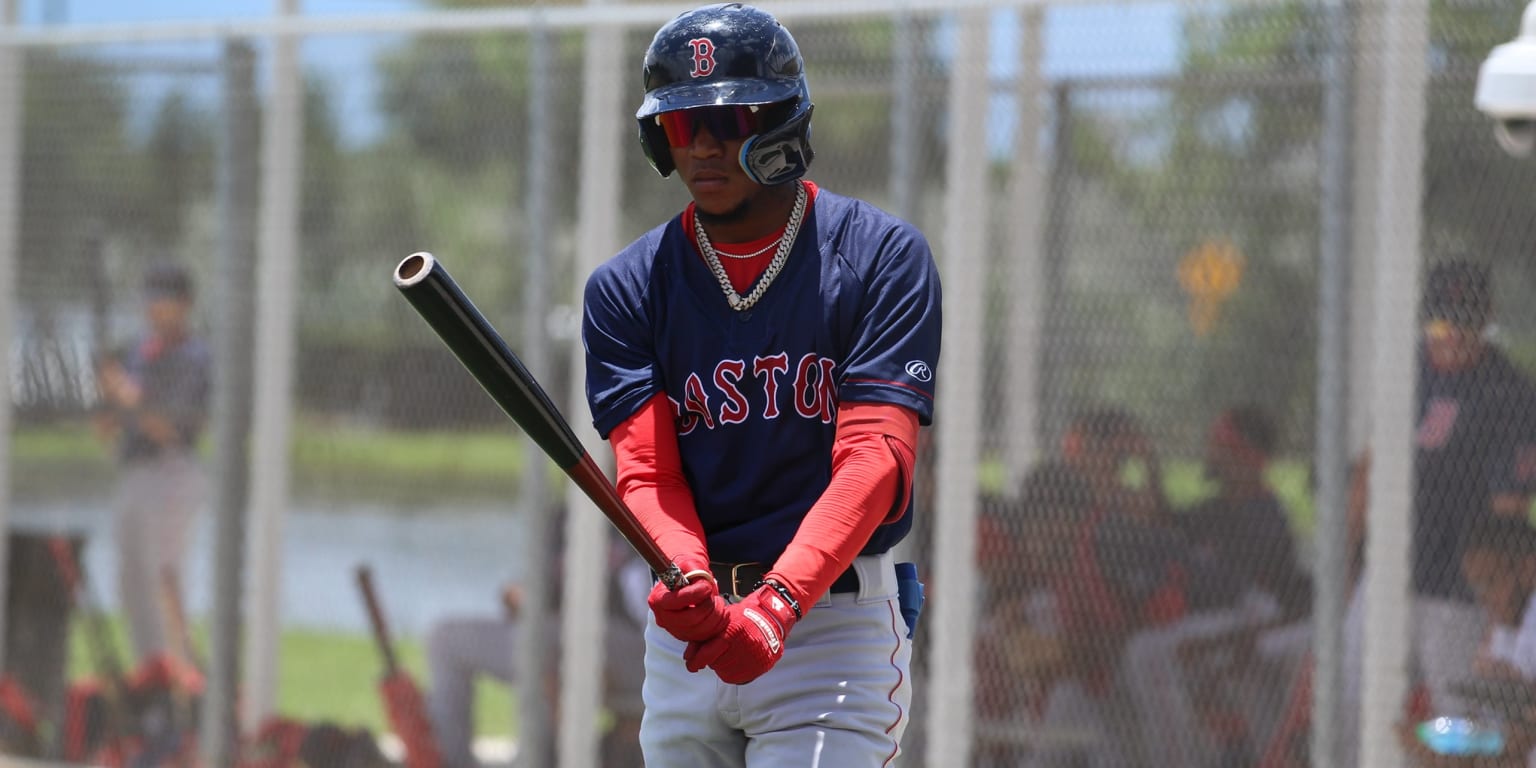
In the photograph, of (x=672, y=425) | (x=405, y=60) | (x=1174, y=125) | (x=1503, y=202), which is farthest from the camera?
(x=405, y=60)

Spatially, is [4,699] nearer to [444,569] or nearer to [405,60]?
[444,569]

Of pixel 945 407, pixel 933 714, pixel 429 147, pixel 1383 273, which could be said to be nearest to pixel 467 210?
pixel 429 147

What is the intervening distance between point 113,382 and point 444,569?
5.23 ft

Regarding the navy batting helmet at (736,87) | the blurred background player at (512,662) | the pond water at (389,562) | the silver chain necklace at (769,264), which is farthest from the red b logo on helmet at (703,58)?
the pond water at (389,562)

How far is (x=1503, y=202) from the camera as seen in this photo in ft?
17.2

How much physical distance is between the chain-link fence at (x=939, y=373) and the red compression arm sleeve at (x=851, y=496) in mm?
2695

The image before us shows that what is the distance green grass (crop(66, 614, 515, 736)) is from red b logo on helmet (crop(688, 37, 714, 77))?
4007 millimetres

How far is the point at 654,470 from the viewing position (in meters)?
3.19

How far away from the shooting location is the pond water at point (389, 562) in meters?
6.73

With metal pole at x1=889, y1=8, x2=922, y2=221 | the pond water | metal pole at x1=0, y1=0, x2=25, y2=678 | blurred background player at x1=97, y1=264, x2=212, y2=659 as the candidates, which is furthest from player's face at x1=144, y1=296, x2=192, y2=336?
metal pole at x1=889, y1=8, x2=922, y2=221

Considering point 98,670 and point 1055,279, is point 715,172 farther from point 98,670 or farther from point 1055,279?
point 98,670

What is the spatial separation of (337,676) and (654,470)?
13.9 feet

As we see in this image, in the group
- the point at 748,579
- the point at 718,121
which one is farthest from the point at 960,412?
the point at 718,121

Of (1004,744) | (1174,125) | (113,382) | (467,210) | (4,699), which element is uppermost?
(1174,125)
